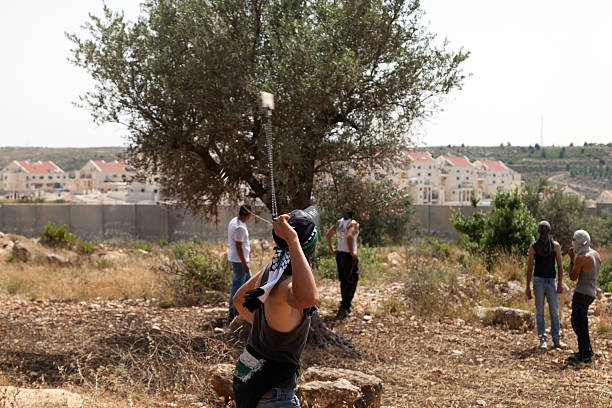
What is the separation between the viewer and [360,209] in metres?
8.88

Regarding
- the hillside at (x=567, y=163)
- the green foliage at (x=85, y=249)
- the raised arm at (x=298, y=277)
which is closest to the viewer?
the raised arm at (x=298, y=277)

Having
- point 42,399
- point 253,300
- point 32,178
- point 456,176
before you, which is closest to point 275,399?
point 253,300

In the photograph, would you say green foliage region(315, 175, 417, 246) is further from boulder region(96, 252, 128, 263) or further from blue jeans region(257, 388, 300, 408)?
boulder region(96, 252, 128, 263)

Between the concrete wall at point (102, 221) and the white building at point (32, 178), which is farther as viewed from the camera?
the white building at point (32, 178)

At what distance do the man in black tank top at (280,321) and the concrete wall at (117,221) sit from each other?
23.3m

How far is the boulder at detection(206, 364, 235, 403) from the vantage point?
18.5 feet

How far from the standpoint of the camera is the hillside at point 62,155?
131875mm

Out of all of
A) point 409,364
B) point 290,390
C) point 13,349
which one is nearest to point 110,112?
point 13,349

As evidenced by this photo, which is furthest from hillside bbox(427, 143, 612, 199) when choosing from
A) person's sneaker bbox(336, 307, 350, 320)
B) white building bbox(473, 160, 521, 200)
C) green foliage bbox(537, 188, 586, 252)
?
person's sneaker bbox(336, 307, 350, 320)

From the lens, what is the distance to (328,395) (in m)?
5.23

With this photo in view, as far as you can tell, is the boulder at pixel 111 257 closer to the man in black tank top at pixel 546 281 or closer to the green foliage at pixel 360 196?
the green foliage at pixel 360 196

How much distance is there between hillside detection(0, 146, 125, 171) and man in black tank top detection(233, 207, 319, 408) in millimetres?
131627

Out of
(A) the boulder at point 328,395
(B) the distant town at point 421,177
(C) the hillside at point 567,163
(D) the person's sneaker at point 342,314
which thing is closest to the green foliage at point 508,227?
(D) the person's sneaker at point 342,314

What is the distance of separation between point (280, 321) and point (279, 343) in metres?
0.14
